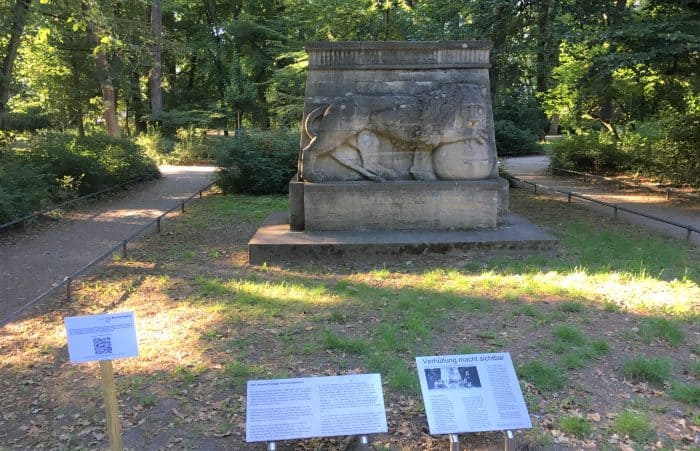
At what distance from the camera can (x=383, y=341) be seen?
4996 millimetres

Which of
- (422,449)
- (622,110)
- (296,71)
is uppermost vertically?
(296,71)

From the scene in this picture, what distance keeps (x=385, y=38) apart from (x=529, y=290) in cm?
1477

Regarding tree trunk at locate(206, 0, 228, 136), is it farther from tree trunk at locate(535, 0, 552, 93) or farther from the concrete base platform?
the concrete base platform

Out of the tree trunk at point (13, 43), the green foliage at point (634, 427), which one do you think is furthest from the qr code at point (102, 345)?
the tree trunk at point (13, 43)

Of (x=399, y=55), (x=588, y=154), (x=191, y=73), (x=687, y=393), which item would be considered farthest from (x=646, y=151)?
(x=191, y=73)

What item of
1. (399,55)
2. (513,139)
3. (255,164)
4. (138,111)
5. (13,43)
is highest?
(13,43)

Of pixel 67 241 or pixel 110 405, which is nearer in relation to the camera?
pixel 110 405

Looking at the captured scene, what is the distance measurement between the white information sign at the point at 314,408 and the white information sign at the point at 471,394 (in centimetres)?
33

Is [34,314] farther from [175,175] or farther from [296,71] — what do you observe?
[296,71]

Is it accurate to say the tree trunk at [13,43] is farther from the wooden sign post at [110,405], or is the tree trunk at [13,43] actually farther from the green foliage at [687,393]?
the green foliage at [687,393]

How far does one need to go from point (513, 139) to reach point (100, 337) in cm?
2761

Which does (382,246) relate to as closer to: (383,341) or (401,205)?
(401,205)

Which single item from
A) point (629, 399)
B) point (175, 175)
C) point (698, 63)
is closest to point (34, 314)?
point (629, 399)

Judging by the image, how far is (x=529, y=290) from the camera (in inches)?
251
